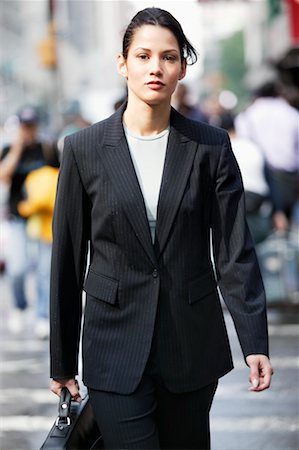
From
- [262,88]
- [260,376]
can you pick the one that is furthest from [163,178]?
[262,88]

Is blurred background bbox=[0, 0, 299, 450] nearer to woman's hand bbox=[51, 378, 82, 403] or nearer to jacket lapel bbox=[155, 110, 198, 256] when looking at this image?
jacket lapel bbox=[155, 110, 198, 256]

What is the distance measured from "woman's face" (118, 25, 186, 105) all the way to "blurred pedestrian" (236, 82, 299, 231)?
25.2 feet

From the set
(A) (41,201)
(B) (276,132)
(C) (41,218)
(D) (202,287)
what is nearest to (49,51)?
(B) (276,132)

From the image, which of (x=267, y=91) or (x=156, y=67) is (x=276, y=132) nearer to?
(x=267, y=91)

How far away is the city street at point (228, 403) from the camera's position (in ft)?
21.9

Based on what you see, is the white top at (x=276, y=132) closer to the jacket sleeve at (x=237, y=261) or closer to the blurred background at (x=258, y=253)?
the blurred background at (x=258, y=253)

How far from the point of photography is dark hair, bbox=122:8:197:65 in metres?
3.94

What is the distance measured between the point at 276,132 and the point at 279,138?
0.07 metres

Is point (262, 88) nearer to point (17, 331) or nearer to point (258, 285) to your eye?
point (17, 331)

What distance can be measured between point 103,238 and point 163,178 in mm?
277

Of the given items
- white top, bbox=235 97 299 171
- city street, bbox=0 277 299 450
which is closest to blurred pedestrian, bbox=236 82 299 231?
white top, bbox=235 97 299 171

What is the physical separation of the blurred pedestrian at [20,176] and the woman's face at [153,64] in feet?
22.0

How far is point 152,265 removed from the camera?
3.89 meters

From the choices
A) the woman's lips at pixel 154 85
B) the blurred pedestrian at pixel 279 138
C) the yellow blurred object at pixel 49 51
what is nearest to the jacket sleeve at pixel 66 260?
the woman's lips at pixel 154 85
